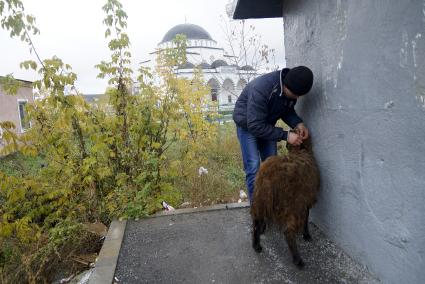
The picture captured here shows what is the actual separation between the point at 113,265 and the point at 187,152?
9.75 ft

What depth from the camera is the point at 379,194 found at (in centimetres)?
253

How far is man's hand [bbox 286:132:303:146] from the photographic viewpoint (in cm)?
353

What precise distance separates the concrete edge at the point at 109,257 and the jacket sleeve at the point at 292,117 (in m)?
2.52

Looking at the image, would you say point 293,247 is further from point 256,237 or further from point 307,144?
point 307,144

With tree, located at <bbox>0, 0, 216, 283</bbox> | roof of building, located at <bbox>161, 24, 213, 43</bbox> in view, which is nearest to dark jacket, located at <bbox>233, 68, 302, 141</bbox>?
tree, located at <bbox>0, 0, 216, 283</bbox>

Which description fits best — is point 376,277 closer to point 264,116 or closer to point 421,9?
point 264,116

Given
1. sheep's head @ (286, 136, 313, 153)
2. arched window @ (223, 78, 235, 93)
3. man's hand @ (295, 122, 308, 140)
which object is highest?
arched window @ (223, 78, 235, 93)

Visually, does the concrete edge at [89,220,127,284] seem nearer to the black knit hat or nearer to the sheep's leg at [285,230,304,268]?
the sheep's leg at [285,230,304,268]

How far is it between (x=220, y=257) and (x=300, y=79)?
2.02m

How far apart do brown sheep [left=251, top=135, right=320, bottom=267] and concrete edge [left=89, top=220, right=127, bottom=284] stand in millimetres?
1571

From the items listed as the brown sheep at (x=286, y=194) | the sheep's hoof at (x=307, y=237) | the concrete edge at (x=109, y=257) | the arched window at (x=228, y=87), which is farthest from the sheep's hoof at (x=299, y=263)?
the arched window at (x=228, y=87)

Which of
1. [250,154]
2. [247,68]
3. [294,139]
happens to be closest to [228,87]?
[247,68]

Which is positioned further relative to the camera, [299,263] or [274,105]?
[274,105]

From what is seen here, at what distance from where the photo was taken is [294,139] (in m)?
3.52
